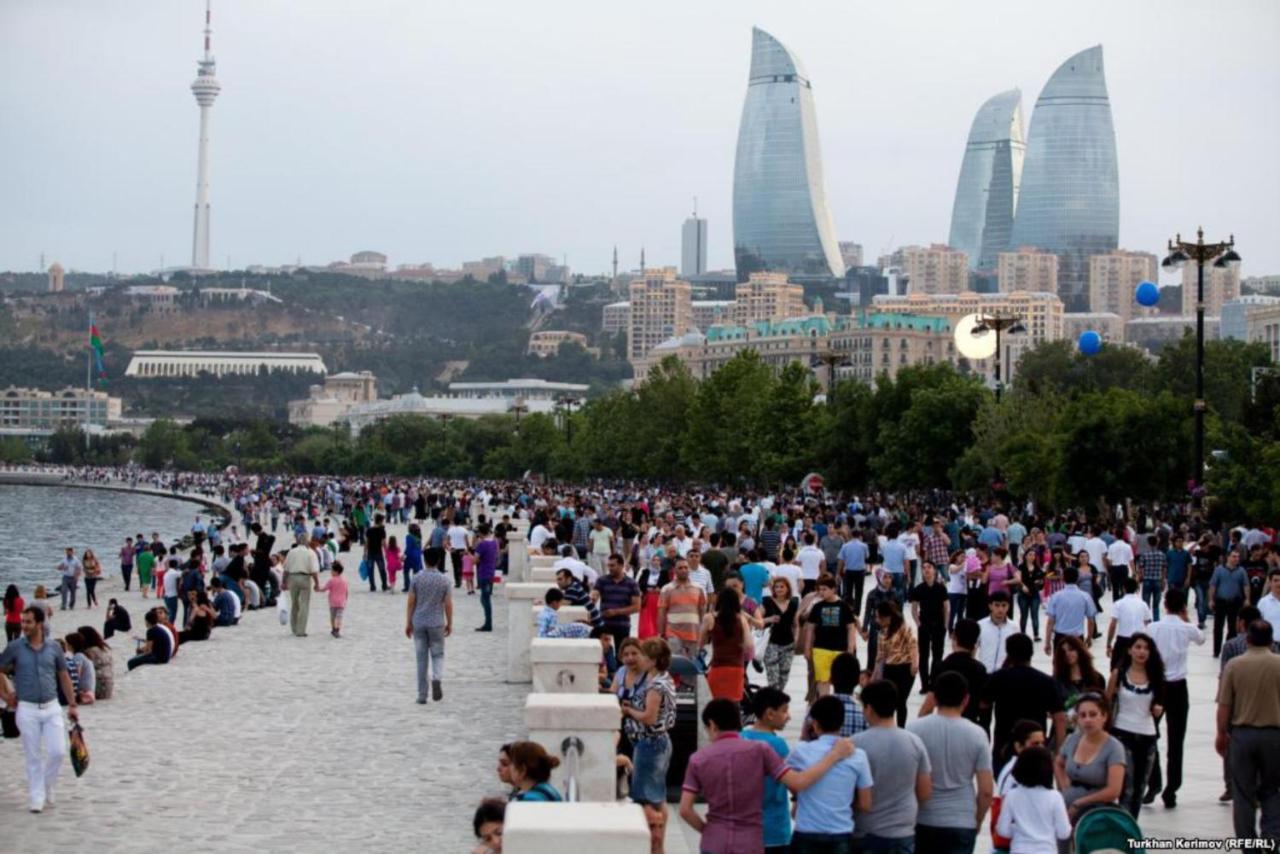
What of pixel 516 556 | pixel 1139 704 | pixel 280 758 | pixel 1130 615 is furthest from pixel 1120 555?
pixel 1139 704

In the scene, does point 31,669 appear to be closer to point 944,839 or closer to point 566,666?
point 566,666

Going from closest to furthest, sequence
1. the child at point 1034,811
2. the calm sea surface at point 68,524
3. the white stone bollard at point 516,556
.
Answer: the child at point 1034,811 < the white stone bollard at point 516,556 < the calm sea surface at point 68,524

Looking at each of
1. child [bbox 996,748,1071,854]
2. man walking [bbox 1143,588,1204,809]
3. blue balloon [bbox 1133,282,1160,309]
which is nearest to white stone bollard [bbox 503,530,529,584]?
blue balloon [bbox 1133,282,1160,309]

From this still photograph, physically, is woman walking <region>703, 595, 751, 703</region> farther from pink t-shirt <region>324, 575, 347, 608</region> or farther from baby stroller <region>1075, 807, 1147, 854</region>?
pink t-shirt <region>324, 575, 347, 608</region>

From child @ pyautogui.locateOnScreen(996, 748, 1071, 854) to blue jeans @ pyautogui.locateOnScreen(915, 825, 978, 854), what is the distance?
0.24m

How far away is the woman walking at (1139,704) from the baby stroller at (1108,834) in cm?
252

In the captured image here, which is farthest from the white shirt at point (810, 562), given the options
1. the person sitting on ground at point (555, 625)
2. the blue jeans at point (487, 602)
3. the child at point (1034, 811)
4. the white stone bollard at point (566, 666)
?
the child at point (1034, 811)

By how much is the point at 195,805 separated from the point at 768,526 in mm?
18457

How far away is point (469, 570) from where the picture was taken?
97.7ft

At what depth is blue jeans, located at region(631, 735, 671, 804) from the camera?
10.4 meters

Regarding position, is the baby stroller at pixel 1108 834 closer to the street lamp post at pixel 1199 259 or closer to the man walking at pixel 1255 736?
the man walking at pixel 1255 736

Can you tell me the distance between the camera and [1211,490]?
33.1 meters

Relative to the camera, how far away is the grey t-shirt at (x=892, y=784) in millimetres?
8188

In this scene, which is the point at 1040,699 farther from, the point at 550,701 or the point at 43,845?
the point at 43,845
